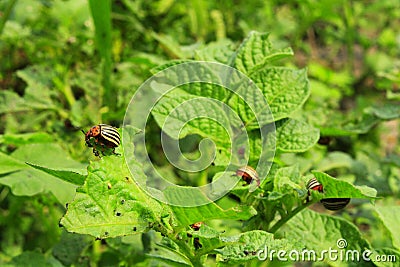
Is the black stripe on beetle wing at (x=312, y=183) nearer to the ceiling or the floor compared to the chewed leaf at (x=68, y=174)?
nearer to the floor

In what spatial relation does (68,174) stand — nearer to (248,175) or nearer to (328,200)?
(248,175)

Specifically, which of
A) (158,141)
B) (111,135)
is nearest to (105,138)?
(111,135)

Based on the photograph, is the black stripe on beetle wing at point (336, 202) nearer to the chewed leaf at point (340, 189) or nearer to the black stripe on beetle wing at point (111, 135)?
the chewed leaf at point (340, 189)

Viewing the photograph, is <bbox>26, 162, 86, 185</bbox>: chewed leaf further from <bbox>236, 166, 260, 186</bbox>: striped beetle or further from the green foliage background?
<bbox>236, 166, 260, 186</bbox>: striped beetle

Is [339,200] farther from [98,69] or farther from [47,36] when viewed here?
[47,36]

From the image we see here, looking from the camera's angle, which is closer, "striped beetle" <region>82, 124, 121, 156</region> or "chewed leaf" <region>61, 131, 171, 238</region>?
"chewed leaf" <region>61, 131, 171, 238</region>

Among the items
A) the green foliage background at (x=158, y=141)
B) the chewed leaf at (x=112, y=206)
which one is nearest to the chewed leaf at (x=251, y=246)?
the green foliage background at (x=158, y=141)

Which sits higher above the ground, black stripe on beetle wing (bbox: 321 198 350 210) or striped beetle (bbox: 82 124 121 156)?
striped beetle (bbox: 82 124 121 156)

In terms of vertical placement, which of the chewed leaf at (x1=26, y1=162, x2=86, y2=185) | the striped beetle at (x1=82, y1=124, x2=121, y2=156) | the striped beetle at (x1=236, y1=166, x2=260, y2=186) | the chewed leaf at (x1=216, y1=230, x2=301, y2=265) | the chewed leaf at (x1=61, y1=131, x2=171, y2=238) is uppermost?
the striped beetle at (x1=82, y1=124, x2=121, y2=156)

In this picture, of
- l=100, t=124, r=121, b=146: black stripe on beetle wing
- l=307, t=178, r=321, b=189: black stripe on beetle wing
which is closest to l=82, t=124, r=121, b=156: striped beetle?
l=100, t=124, r=121, b=146: black stripe on beetle wing

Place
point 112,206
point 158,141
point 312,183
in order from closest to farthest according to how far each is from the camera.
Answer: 1. point 112,206
2. point 312,183
3. point 158,141
